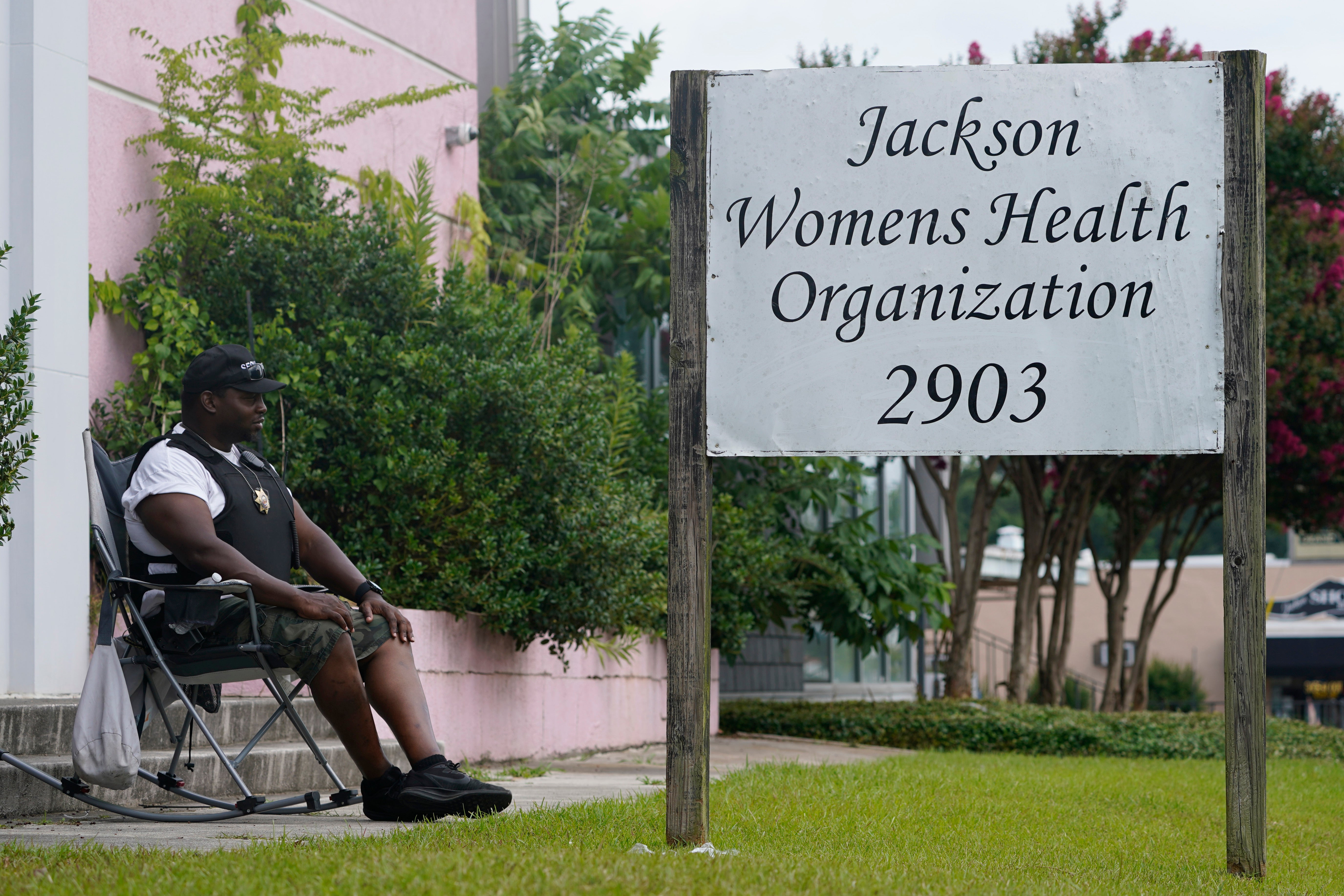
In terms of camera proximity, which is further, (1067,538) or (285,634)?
(1067,538)

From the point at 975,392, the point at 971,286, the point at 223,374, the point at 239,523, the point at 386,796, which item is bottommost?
the point at 386,796

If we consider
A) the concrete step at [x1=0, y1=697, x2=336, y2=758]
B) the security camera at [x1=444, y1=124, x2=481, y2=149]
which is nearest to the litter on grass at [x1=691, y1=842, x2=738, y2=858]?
the concrete step at [x1=0, y1=697, x2=336, y2=758]

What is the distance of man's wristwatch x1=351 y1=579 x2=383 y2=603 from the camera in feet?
16.8

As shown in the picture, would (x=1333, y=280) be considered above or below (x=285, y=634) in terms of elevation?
above

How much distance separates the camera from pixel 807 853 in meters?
4.56

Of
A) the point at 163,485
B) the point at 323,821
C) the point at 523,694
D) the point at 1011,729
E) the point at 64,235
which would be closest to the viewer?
the point at 163,485

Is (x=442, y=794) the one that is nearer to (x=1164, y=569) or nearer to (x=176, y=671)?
Answer: (x=176, y=671)

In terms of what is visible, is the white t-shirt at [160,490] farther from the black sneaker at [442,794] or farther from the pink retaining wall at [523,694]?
the pink retaining wall at [523,694]

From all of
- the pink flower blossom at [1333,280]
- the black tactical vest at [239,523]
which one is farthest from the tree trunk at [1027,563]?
the black tactical vest at [239,523]

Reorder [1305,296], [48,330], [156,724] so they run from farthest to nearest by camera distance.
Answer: [1305,296]
[48,330]
[156,724]

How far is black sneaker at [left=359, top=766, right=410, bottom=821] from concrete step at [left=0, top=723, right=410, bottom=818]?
575mm

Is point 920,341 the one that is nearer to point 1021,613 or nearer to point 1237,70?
point 1237,70

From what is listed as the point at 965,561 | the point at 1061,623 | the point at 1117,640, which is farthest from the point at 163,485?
the point at 1117,640

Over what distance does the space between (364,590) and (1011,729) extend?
9378 mm
